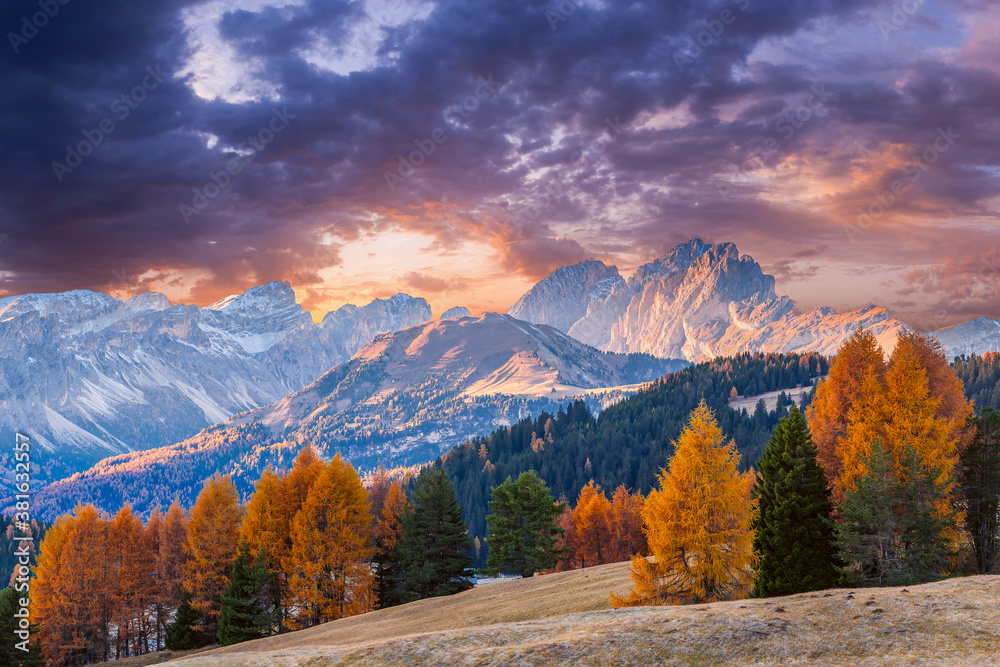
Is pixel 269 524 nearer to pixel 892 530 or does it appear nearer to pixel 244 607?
pixel 244 607

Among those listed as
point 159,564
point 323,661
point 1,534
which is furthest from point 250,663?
point 1,534

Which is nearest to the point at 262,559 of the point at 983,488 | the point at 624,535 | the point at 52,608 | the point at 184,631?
the point at 184,631

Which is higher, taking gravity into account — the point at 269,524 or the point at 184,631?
the point at 269,524

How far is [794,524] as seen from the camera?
41344 millimetres

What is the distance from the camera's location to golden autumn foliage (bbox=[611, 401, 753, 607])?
40.3 m

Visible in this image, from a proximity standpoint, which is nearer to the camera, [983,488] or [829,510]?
[829,510]

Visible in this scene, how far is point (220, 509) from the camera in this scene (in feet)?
225

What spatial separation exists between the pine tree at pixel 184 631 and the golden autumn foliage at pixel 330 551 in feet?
32.8

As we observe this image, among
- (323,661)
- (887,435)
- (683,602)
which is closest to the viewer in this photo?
(323,661)

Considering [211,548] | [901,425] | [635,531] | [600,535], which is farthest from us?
[635,531]

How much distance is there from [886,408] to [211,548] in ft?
209

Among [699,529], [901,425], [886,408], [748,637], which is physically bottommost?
[748,637]

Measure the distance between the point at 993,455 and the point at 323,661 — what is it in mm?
46355

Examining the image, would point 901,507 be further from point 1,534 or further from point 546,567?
point 1,534
